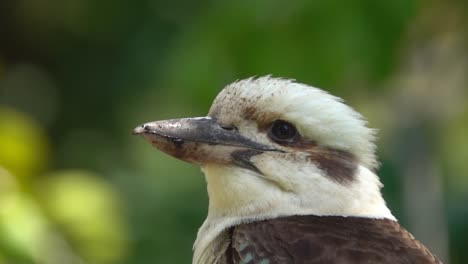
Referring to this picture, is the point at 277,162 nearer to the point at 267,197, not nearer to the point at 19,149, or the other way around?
the point at 267,197

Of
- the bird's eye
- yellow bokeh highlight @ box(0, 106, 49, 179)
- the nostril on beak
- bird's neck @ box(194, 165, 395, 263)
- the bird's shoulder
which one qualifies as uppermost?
yellow bokeh highlight @ box(0, 106, 49, 179)

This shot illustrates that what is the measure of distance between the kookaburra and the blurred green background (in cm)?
110

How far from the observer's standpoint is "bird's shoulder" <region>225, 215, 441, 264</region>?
3.25 m

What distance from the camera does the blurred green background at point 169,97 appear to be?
16.1ft

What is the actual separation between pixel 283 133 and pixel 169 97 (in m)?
4.18

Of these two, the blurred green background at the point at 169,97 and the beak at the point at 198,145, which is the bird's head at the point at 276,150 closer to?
the beak at the point at 198,145

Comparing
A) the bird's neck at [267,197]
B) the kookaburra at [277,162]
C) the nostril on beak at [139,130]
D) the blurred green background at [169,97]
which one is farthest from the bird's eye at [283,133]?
the blurred green background at [169,97]

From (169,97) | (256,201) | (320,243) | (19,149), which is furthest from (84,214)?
(169,97)

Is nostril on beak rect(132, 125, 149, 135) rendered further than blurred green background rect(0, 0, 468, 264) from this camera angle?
No

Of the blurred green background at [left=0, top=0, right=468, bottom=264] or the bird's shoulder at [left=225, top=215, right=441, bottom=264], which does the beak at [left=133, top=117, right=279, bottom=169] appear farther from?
the blurred green background at [left=0, top=0, right=468, bottom=264]

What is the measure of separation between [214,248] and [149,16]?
5.10m

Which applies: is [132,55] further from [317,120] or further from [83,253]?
[317,120]

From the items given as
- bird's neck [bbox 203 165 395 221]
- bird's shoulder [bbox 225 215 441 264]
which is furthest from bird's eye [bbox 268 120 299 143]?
bird's shoulder [bbox 225 215 441 264]

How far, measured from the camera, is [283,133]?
11.9ft
